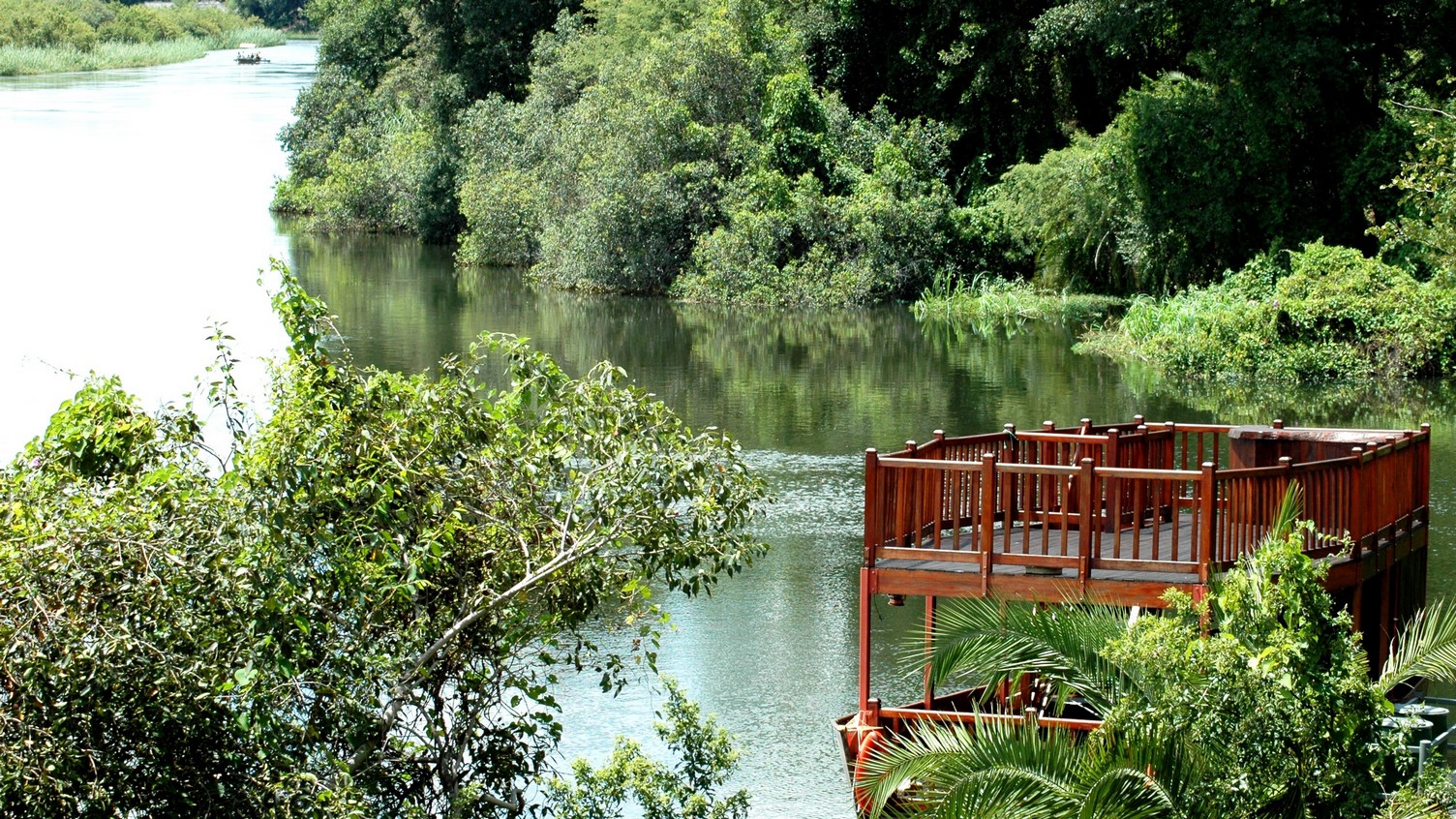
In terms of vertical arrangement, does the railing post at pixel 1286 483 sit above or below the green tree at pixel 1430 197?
below

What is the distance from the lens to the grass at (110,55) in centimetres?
11675

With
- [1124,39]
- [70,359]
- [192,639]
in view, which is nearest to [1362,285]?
[1124,39]

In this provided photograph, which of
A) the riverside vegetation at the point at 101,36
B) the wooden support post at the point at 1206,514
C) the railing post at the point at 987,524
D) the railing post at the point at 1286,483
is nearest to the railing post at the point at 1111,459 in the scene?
the wooden support post at the point at 1206,514

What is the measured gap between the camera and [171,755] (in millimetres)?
7543

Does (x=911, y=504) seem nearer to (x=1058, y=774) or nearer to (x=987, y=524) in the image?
(x=987, y=524)

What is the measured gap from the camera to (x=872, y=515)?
37.7ft

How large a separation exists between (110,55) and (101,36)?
5.19m

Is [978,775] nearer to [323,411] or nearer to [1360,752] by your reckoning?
[1360,752]

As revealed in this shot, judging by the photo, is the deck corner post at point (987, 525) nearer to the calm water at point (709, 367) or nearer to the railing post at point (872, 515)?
the railing post at point (872, 515)

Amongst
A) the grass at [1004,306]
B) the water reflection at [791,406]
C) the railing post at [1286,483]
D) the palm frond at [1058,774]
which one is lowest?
the water reflection at [791,406]

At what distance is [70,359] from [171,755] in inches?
984

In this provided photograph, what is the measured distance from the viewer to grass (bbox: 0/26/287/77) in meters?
117

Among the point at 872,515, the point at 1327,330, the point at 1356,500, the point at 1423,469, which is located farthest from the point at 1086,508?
the point at 1327,330

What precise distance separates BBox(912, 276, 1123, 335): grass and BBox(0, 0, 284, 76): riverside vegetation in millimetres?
94484
